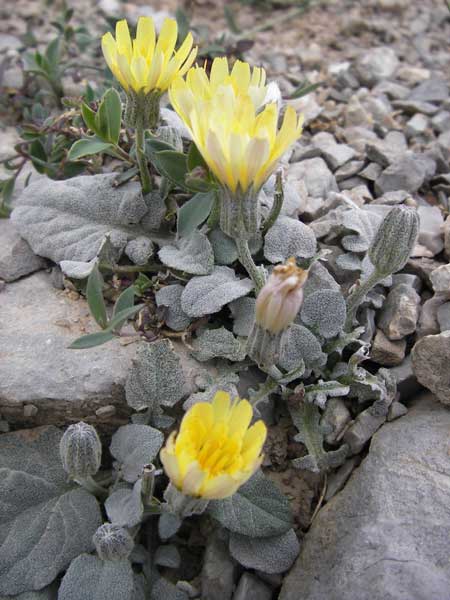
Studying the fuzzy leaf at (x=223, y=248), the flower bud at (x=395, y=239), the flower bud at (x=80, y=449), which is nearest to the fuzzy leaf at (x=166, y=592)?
the flower bud at (x=80, y=449)

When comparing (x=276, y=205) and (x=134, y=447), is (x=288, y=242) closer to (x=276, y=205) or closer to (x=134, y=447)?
(x=276, y=205)

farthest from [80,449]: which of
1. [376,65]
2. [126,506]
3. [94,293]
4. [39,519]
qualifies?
[376,65]

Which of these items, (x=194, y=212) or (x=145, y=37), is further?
(x=145, y=37)

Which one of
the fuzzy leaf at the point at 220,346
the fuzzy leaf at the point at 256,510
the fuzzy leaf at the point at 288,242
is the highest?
the fuzzy leaf at the point at 288,242

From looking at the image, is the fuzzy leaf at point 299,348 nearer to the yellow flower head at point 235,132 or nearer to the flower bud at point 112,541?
the yellow flower head at point 235,132

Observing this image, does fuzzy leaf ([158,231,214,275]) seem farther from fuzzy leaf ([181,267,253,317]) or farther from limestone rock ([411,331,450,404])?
Result: limestone rock ([411,331,450,404])

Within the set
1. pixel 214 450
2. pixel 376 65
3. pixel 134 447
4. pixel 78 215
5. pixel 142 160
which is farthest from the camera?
pixel 376 65

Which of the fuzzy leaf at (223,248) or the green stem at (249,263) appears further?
the fuzzy leaf at (223,248)

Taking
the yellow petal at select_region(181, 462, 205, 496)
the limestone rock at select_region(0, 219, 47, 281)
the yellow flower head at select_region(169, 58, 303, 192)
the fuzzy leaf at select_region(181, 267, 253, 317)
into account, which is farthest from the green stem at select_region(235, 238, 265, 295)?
the limestone rock at select_region(0, 219, 47, 281)
